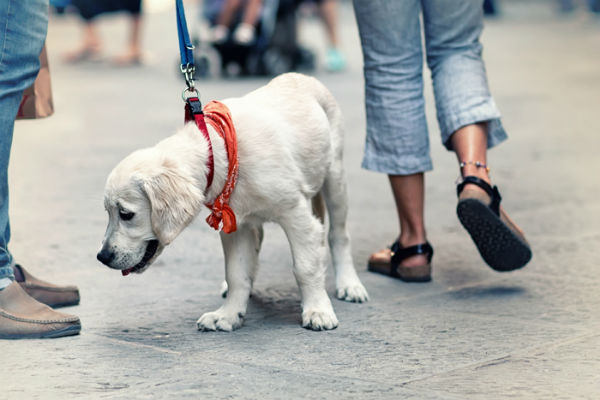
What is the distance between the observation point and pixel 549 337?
121 inches

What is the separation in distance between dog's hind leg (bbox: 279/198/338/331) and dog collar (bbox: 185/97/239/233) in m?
0.22

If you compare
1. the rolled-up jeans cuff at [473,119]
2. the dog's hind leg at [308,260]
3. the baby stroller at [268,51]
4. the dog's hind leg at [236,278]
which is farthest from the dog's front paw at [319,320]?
the baby stroller at [268,51]

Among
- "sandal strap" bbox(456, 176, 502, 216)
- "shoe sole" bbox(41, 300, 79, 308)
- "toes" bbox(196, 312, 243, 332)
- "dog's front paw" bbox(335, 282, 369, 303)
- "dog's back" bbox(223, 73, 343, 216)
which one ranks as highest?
"dog's back" bbox(223, 73, 343, 216)

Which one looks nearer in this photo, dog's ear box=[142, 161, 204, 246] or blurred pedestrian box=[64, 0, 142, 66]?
dog's ear box=[142, 161, 204, 246]

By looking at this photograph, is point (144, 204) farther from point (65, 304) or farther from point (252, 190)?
point (65, 304)

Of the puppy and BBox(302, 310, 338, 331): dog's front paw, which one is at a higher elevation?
the puppy

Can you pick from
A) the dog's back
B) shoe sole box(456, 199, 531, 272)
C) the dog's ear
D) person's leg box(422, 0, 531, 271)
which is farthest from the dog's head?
person's leg box(422, 0, 531, 271)

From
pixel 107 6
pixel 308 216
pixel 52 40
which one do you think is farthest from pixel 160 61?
pixel 308 216

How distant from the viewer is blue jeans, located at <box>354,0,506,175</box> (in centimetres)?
381

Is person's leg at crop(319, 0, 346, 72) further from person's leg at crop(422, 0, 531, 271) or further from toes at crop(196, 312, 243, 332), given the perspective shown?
toes at crop(196, 312, 243, 332)

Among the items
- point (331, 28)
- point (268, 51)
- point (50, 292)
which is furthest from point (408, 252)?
point (331, 28)

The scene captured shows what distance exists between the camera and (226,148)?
10.3 ft

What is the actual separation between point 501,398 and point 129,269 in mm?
1262

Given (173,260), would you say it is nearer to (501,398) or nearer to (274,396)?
(274,396)
